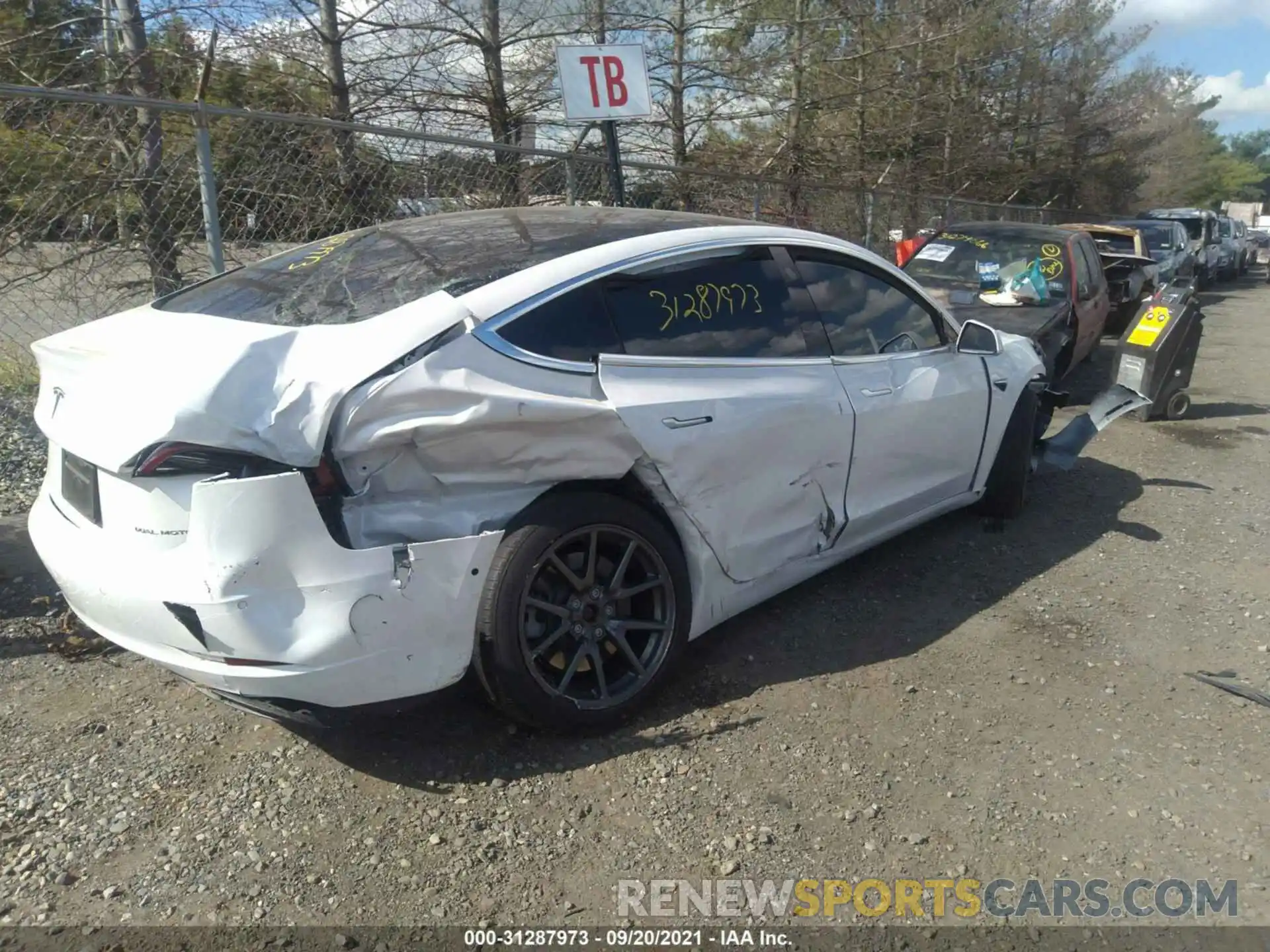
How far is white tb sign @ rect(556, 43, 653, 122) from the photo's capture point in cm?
695

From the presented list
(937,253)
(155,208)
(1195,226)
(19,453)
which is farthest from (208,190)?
(1195,226)

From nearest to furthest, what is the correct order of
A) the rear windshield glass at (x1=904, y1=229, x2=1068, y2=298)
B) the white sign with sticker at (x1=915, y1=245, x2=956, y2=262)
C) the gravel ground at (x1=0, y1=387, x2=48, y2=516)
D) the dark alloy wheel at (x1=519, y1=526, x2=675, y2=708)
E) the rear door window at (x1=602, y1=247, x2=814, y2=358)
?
the dark alloy wheel at (x1=519, y1=526, x2=675, y2=708)
the rear door window at (x1=602, y1=247, x2=814, y2=358)
the gravel ground at (x1=0, y1=387, x2=48, y2=516)
the rear windshield glass at (x1=904, y1=229, x2=1068, y2=298)
the white sign with sticker at (x1=915, y1=245, x2=956, y2=262)

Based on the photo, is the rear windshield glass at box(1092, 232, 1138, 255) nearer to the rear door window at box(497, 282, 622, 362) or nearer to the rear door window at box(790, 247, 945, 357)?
the rear door window at box(790, 247, 945, 357)

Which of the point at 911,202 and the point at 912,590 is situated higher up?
the point at 911,202

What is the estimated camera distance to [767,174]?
1584cm

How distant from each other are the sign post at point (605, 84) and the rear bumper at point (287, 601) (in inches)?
194

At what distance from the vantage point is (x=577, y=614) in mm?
3102

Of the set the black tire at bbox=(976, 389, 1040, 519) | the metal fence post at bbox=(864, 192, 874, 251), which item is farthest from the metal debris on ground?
the metal fence post at bbox=(864, 192, 874, 251)

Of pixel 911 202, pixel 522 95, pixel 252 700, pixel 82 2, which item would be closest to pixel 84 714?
pixel 252 700

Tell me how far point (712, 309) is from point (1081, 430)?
345 centimetres

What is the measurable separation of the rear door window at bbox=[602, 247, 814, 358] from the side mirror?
1.08 meters

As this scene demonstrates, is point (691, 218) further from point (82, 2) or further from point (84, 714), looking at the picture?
point (82, 2)

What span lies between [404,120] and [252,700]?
10.3 meters

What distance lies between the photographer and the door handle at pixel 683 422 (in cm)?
325
